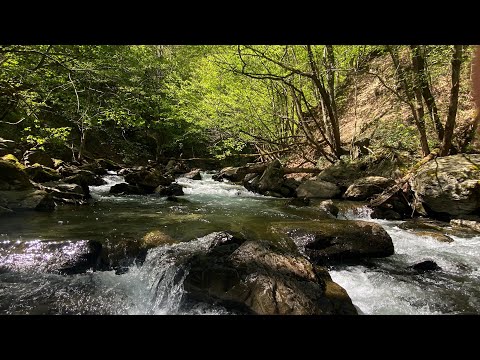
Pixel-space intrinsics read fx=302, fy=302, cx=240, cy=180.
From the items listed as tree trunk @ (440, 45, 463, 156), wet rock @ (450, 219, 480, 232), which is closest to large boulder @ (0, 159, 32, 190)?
tree trunk @ (440, 45, 463, 156)

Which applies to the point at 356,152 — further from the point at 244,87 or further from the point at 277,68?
the point at 244,87

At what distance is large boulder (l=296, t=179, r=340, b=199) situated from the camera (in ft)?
36.3

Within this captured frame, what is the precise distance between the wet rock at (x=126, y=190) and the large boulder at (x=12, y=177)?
9.62 feet

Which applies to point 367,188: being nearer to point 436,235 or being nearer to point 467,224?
point 467,224

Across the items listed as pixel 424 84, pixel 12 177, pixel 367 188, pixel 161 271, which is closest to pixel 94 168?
pixel 12 177

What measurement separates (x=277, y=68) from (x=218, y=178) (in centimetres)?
728

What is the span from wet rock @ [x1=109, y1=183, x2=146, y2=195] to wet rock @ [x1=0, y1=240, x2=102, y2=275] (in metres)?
6.17

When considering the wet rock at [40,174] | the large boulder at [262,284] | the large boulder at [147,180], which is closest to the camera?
the large boulder at [262,284]

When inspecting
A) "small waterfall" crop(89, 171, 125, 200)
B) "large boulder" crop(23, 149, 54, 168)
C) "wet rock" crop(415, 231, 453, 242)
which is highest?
"large boulder" crop(23, 149, 54, 168)

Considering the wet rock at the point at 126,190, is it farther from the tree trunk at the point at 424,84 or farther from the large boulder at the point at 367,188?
the tree trunk at the point at 424,84

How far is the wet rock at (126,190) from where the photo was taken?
11659 mm

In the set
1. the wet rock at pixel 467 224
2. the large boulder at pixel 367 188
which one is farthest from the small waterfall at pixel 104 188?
the wet rock at pixel 467 224

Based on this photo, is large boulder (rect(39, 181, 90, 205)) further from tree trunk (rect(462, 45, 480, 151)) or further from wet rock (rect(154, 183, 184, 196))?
tree trunk (rect(462, 45, 480, 151))
